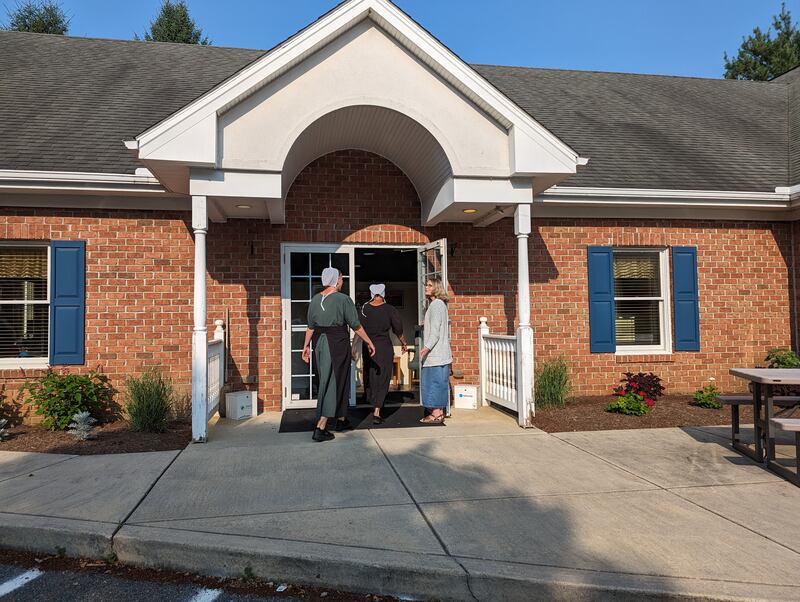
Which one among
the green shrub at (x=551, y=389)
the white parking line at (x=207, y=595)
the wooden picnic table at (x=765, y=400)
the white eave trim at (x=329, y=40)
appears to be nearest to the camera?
the white parking line at (x=207, y=595)

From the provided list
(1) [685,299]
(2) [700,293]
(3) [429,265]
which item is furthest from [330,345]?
(2) [700,293]

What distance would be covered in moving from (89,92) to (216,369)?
5.75 metres

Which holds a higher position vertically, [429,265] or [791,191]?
[791,191]

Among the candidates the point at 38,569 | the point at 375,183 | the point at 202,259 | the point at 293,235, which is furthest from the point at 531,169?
the point at 38,569

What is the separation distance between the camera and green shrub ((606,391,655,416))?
7.82 m

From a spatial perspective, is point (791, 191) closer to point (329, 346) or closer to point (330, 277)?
point (330, 277)

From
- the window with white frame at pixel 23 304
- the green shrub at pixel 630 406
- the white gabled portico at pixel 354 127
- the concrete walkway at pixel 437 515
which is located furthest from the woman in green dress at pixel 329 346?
the window with white frame at pixel 23 304

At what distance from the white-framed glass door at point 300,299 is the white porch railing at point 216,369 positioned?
889 millimetres

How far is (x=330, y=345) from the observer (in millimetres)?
6367

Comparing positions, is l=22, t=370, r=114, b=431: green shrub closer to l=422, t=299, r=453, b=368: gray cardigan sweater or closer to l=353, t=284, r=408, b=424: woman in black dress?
l=353, t=284, r=408, b=424: woman in black dress

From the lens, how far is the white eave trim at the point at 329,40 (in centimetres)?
628

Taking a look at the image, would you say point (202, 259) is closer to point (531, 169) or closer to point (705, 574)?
point (531, 169)

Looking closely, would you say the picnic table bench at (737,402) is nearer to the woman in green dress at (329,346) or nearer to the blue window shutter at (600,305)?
the blue window shutter at (600,305)

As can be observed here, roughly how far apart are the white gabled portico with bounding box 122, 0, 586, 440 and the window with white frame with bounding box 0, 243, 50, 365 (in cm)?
240
